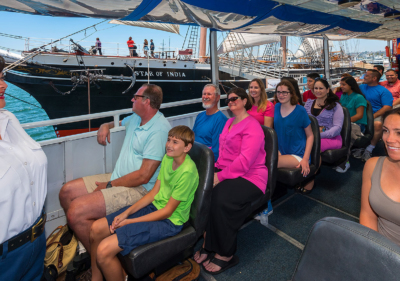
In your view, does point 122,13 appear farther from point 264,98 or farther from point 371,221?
point 371,221

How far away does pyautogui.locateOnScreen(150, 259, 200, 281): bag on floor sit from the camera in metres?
1.74

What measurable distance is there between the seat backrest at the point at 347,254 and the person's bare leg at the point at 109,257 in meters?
0.96

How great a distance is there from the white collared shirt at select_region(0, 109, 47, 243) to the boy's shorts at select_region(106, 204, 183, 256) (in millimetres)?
447

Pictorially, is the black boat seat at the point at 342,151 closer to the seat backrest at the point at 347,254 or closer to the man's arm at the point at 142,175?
the man's arm at the point at 142,175

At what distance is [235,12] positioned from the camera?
3275 mm

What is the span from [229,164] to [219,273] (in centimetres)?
85

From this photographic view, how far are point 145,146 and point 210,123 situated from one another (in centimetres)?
81

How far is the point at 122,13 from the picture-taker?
2854mm

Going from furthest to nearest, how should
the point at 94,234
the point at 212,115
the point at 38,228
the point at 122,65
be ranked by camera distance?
the point at 122,65 < the point at 212,115 < the point at 94,234 < the point at 38,228

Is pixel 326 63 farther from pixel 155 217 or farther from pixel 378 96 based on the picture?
pixel 155 217

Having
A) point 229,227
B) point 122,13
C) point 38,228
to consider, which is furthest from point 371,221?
point 122,13

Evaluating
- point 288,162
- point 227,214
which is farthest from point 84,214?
point 288,162

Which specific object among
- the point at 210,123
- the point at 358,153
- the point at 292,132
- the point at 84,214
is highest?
the point at 210,123

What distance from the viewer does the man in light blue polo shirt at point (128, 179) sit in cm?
175
